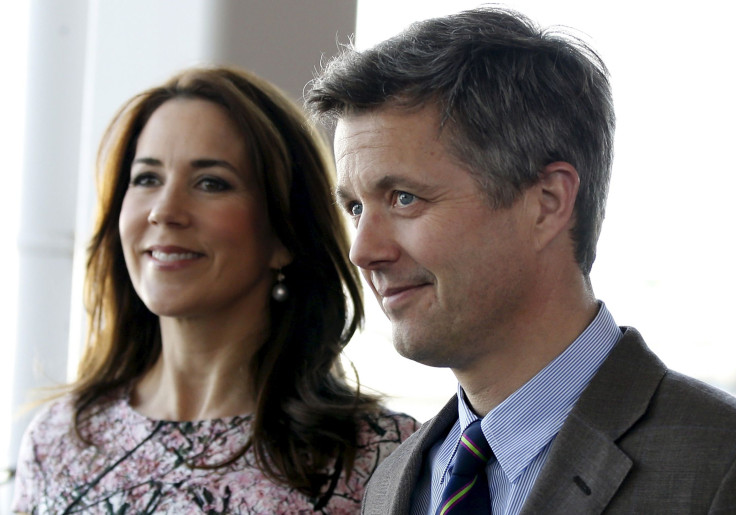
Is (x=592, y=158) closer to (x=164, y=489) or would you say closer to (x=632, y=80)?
(x=164, y=489)

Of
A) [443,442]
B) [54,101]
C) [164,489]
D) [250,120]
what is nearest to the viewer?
[443,442]

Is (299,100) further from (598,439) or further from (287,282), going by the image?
(598,439)

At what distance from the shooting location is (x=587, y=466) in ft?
4.55

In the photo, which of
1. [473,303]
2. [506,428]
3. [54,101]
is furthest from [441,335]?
[54,101]

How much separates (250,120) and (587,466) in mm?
1448

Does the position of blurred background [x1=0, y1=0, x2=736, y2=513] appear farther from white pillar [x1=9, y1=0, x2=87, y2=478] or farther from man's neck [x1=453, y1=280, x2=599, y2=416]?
man's neck [x1=453, y1=280, x2=599, y2=416]

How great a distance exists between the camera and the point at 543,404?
1.52 meters

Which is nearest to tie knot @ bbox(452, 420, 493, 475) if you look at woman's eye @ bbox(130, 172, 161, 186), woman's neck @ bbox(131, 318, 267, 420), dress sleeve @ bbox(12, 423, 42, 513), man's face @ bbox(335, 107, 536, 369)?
man's face @ bbox(335, 107, 536, 369)

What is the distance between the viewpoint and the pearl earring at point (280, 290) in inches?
101

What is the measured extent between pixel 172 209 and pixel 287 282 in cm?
38

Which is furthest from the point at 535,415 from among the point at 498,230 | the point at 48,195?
the point at 48,195

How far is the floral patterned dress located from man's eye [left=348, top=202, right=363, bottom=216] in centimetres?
83

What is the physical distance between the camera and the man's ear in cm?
154

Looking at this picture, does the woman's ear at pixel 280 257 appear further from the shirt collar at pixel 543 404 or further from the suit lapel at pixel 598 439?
the suit lapel at pixel 598 439
